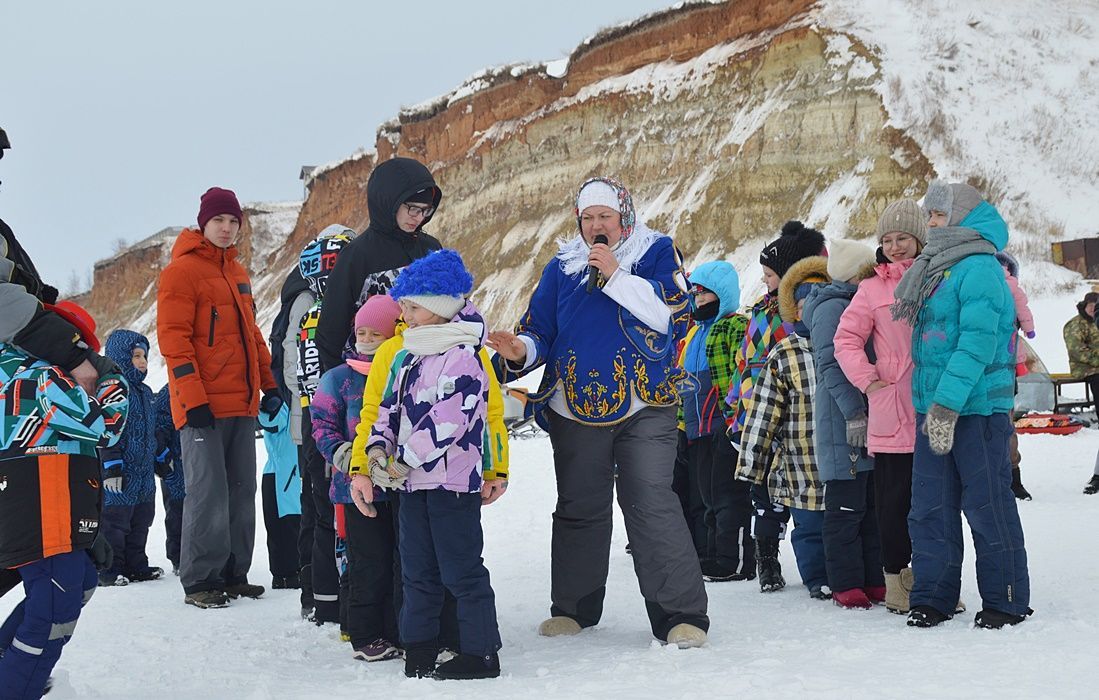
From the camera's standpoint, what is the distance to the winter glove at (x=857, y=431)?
5668 millimetres

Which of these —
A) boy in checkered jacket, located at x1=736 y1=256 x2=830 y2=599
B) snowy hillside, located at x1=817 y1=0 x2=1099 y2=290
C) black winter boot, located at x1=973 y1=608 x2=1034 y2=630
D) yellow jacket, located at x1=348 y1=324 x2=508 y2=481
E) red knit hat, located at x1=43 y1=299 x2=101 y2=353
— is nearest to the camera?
red knit hat, located at x1=43 y1=299 x2=101 y2=353

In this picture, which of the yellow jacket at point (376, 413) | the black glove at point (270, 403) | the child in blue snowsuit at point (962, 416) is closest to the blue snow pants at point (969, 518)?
the child in blue snowsuit at point (962, 416)

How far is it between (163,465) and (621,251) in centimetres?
500

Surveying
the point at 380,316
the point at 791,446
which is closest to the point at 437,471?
the point at 380,316

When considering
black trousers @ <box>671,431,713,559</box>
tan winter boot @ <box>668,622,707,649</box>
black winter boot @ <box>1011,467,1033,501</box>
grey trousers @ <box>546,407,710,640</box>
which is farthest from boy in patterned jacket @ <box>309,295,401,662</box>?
black winter boot @ <box>1011,467,1033,501</box>

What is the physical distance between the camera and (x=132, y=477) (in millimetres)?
8281

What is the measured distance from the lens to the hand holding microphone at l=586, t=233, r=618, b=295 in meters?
4.85

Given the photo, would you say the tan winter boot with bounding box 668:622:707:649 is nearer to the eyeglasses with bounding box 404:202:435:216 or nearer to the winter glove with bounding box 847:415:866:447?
the winter glove with bounding box 847:415:866:447

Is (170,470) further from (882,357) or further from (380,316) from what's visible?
(882,357)

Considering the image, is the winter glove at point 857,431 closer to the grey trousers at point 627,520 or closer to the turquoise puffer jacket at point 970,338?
the turquoise puffer jacket at point 970,338

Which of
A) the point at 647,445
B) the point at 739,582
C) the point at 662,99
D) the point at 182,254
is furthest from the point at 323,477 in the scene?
the point at 662,99

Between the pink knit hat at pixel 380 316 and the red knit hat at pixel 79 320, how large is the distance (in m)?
1.22

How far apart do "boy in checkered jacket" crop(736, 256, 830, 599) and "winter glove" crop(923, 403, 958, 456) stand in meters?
1.15

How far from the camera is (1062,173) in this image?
97.0 ft
